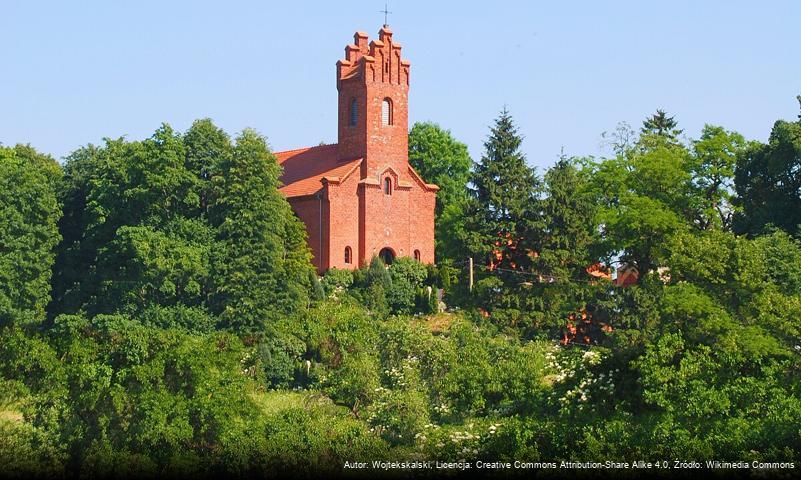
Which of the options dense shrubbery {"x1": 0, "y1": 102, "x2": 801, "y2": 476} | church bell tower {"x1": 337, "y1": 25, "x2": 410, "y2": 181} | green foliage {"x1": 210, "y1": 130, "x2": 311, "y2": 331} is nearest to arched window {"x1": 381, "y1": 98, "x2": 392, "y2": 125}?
church bell tower {"x1": 337, "y1": 25, "x2": 410, "y2": 181}

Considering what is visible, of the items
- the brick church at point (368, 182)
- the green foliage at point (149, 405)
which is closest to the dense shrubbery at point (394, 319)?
the green foliage at point (149, 405)

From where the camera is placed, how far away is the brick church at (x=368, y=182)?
231ft

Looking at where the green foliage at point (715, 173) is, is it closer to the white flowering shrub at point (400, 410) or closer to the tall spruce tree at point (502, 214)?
the tall spruce tree at point (502, 214)

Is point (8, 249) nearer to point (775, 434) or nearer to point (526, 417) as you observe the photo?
point (526, 417)

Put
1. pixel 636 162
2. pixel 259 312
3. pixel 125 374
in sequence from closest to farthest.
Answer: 1. pixel 125 374
2. pixel 259 312
3. pixel 636 162

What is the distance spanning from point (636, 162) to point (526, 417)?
86.2 ft

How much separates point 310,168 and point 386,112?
4196mm

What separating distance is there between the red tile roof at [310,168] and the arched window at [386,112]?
2.00 metres

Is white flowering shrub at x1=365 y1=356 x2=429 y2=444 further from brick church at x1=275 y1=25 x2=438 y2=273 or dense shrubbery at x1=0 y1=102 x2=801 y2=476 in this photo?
brick church at x1=275 y1=25 x2=438 y2=273

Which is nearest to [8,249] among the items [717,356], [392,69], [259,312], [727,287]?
[259,312]

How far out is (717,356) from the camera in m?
44.8

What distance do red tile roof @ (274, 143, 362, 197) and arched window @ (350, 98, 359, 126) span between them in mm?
1662

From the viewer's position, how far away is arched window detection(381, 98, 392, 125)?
237 feet

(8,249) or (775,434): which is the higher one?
(8,249)
